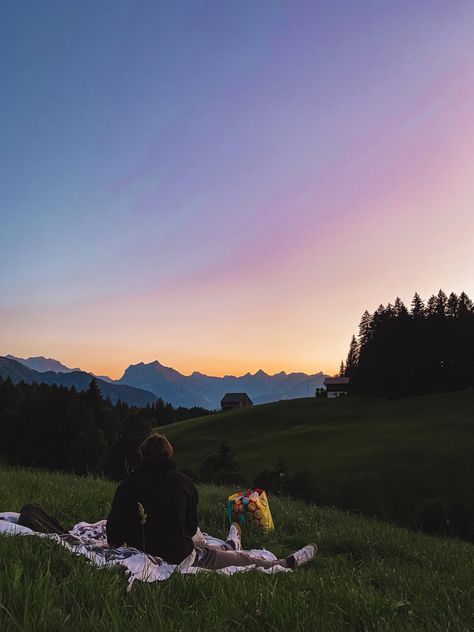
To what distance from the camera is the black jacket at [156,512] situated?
591 cm

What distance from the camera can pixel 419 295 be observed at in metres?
94.9

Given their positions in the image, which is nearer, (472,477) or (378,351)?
(472,477)

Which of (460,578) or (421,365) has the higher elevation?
(421,365)

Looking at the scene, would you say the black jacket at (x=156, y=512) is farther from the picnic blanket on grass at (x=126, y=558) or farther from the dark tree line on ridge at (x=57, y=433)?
the dark tree line on ridge at (x=57, y=433)

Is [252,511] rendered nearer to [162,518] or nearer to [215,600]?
[162,518]

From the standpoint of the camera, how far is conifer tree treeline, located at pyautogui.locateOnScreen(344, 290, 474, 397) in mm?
85312

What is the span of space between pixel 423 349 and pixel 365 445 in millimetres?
34234

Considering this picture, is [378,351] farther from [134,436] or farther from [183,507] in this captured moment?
[183,507]

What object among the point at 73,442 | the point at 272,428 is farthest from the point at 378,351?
the point at 73,442

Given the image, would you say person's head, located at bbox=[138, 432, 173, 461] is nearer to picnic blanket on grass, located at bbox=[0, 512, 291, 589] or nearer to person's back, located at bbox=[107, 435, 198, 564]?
person's back, located at bbox=[107, 435, 198, 564]

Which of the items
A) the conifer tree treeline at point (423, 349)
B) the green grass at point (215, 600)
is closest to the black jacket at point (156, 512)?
the green grass at point (215, 600)

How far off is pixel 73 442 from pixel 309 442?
103 ft

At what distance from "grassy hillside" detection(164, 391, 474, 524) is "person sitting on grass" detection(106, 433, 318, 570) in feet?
65.1

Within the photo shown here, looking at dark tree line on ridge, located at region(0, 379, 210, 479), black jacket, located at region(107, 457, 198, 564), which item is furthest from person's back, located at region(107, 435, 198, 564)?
dark tree line on ridge, located at region(0, 379, 210, 479)
